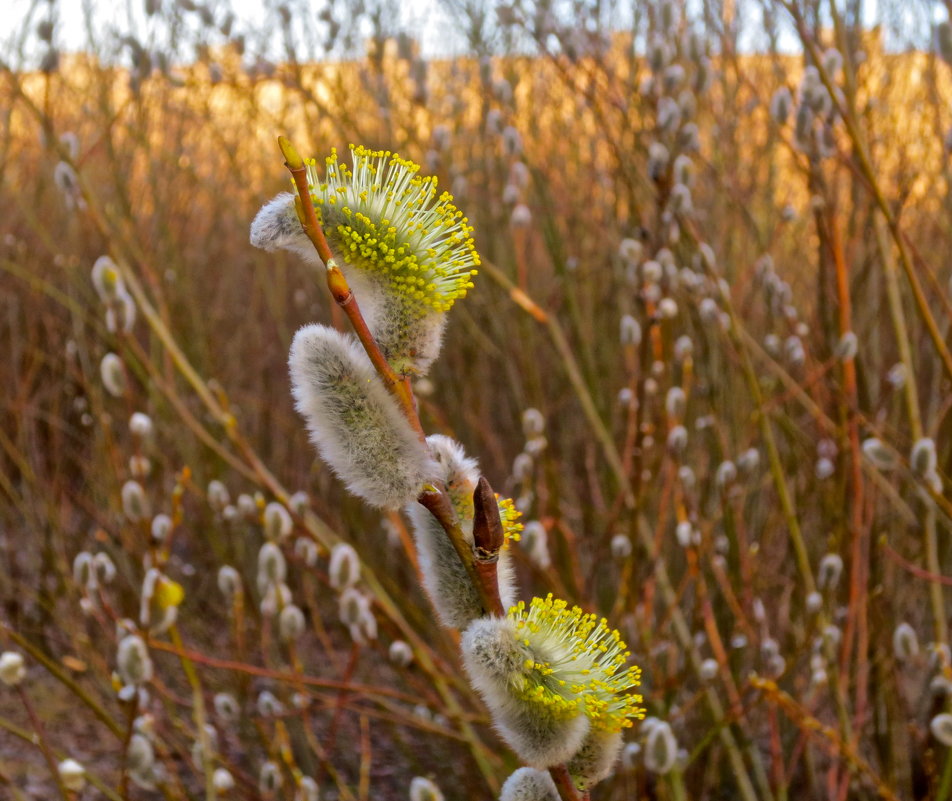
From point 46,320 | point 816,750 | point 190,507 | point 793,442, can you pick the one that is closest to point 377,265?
point 793,442

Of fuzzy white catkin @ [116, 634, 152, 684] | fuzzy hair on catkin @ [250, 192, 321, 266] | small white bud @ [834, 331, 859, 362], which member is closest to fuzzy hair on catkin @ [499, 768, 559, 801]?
fuzzy hair on catkin @ [250, 192, 321, 266]

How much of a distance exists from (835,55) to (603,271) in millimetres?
1570

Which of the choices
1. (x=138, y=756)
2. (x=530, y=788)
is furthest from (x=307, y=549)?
(x=530, y=788)

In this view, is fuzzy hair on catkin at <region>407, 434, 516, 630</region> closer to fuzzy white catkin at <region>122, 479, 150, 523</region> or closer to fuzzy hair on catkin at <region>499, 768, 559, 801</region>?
fuzzy hair on catkin at <region>499, 768, 559, 801</region>

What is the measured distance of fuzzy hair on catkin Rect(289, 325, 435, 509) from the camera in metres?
0.63

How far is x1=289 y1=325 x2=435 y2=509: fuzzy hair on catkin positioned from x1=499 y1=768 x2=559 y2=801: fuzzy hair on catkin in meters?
0.21

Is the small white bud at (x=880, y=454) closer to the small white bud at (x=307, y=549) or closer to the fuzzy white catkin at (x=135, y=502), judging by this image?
the small white bud at (x=307, y=549)

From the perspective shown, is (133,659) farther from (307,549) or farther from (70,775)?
(307,549)

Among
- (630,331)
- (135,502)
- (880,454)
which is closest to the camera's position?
(880,454)

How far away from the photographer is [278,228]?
2.10 feet

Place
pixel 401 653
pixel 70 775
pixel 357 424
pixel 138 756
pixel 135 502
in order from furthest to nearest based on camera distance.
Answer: pixel 401 653
pixel 135 502
pixel 138 756
pixel 70 775
pixel 357 424

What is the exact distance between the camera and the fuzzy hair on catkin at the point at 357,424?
63 centimetres

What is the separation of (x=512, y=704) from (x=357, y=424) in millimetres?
198

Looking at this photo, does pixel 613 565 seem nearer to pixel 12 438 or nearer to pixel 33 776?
pixel 33 776
